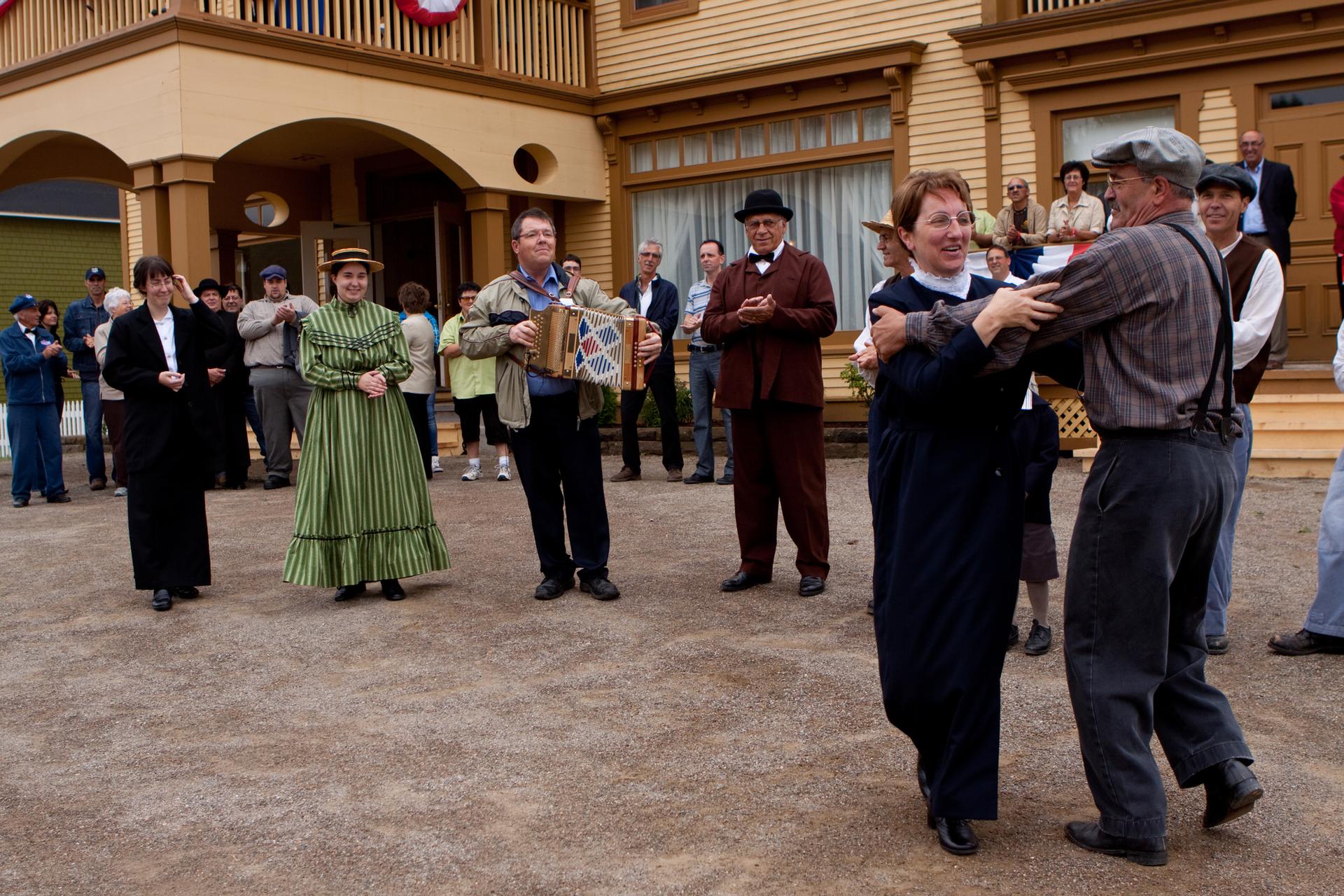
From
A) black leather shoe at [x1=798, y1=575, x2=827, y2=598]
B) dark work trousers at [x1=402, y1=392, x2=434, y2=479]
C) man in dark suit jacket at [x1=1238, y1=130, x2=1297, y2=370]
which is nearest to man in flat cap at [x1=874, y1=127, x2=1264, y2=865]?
black leather shoe at [x1=798, y1=575, x2=827, y2=598]

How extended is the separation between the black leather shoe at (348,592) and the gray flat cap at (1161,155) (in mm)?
4797

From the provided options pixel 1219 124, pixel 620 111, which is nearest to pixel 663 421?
pixel 620 111

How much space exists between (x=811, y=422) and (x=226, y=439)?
7.02 meters

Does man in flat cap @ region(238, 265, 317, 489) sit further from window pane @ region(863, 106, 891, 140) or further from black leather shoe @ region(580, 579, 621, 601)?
window pane @ region(863, 106, 891, 140)

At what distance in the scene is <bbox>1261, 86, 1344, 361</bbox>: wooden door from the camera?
462 inches

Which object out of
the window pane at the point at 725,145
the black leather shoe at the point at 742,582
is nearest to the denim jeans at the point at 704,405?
the black leather shoe at the point at 742,582

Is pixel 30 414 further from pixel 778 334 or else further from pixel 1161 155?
pixel 1161 155

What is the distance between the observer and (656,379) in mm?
11625

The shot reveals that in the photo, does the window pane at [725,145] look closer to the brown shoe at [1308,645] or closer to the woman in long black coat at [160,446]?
the woman in long black coat at [160,446]

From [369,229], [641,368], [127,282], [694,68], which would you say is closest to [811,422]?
[641,368]

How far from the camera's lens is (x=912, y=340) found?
3.39 meters

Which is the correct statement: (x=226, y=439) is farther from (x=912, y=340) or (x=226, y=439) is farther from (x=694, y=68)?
(x=912, y=340)

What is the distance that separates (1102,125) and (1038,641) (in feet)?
29.3

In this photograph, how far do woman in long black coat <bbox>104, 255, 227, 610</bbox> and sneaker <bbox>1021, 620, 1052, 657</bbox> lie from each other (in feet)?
14.0
